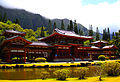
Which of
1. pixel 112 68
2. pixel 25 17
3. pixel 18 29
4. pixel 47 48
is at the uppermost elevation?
pixel 25 17

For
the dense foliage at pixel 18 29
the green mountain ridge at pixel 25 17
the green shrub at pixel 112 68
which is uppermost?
the green mountain ridge at pixel 25 17

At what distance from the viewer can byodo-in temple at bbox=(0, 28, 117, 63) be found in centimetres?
3144

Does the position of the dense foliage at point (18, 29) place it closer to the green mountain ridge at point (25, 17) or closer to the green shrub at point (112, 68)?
the green mountain ridge at point (25, 17)

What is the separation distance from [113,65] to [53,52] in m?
29.8

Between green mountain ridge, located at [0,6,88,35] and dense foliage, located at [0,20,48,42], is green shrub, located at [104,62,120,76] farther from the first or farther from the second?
green mountain ridge, located at [0,6,88,35]

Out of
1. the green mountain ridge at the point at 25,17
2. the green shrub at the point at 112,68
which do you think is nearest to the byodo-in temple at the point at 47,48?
the green shrub at the point at 112,68

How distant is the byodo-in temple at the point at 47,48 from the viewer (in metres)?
31.4

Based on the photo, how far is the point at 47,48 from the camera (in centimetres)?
3997

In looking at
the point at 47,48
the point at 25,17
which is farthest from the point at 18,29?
the point at 25,17

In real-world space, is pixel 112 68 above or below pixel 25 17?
below

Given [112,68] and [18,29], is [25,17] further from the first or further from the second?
[112,68]

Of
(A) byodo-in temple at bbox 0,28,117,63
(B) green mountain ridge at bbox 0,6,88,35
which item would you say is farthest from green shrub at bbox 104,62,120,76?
(B) green mountain ridge at bbox 0,6,88,35

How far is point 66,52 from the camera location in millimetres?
42562

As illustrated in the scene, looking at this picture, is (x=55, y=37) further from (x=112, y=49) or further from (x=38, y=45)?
(x=112, y=49)
